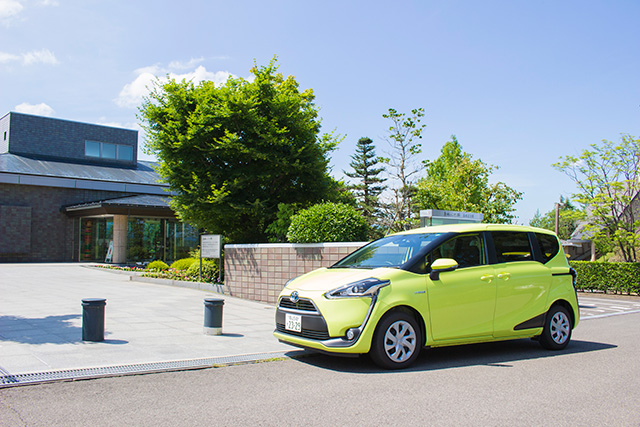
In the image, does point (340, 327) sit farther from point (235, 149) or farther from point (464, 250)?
point (235, 149)

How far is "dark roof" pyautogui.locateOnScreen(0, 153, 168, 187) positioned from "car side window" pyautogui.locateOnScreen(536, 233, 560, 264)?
1010 inches

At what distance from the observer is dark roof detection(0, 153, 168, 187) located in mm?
32000

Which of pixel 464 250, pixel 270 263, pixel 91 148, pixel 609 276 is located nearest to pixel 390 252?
pixel 464 250

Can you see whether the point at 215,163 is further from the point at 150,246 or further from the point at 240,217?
the point at 150,246

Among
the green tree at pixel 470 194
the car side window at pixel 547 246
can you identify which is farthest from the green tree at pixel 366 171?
the car side window at pixel 547 246

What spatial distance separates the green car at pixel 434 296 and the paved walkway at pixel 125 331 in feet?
4.44

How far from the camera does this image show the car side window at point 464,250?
6.68 metres

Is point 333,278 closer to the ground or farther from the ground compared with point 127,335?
farther from the ground

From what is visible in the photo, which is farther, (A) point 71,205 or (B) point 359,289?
(A) point 71,205

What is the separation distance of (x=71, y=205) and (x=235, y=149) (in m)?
22.2

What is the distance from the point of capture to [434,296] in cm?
627

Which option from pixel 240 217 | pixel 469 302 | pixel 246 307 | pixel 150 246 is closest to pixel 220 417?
pixel 469 302

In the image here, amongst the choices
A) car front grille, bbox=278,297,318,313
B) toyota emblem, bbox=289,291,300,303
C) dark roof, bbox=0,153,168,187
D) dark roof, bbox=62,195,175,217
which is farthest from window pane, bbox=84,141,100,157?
toyota emblem, bbox=289,291,300,303

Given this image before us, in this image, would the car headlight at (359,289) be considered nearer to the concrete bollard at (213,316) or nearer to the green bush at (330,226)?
the concrete bollard at (213,316)
